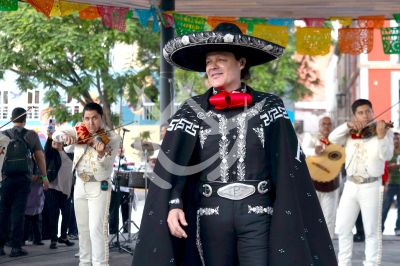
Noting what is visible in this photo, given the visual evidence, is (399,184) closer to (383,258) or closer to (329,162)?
(329,162)

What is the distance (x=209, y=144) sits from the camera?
4.62m

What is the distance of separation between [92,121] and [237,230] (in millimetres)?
4492

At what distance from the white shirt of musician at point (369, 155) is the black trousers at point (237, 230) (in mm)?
4369

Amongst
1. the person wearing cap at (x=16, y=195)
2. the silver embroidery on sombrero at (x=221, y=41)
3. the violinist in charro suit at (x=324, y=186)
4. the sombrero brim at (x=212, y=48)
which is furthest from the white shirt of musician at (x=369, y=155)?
the person wearing cap at (x=16, y=195)

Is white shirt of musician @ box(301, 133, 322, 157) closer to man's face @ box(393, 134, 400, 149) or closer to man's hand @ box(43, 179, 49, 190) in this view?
man's face @ box(393, 134, 400, 149)

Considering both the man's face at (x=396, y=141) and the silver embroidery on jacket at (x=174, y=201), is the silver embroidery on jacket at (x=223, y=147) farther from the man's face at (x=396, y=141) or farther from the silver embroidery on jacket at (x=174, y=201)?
the man's face at (x=396, y=141)

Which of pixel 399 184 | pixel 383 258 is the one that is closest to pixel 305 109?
pixel 399 184

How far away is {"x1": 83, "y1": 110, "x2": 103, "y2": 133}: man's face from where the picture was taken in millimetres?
8641

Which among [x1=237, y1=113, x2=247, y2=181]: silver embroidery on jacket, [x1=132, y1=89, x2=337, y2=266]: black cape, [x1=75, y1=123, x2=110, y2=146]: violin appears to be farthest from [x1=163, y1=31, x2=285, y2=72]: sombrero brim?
[x1=75, y1=123, x2=110, y2=146]: violin

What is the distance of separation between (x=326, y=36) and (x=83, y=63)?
1135cm

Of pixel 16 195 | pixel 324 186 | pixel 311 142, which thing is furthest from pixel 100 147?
pixel 324 186

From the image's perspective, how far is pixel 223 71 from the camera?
15.3 feet

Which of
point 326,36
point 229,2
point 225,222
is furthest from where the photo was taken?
point 326,36

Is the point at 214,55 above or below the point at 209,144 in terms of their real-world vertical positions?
above
